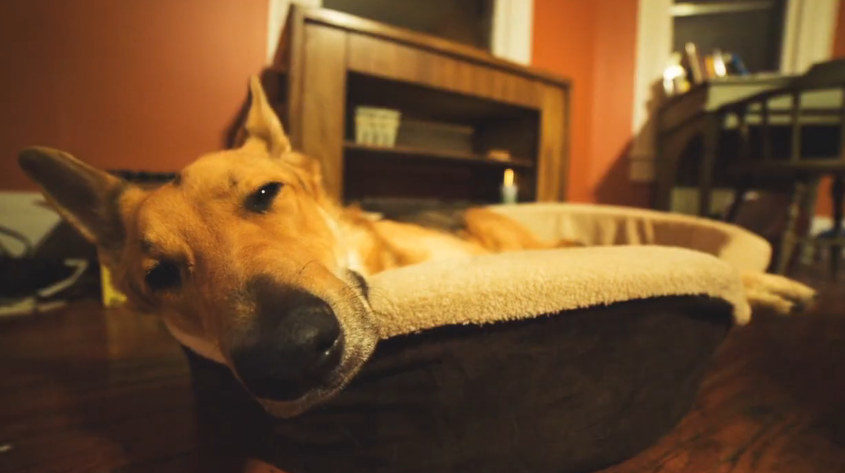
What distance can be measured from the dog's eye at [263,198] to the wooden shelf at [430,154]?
147 centimetres

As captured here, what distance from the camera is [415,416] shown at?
74cm

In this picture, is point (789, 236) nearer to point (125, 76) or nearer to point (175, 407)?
point (175, 407)

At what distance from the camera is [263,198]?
901mm

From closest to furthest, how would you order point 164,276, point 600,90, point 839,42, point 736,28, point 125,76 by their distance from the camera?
1. point 164,276
2. point 125,76
3. point 839,42
4. point 736,28
5. point 600,90

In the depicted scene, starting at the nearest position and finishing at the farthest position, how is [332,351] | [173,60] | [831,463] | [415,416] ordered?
[332,351] < [415,416] < [831,463] < [173,60]

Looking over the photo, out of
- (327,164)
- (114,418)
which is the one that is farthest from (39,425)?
(327,164)

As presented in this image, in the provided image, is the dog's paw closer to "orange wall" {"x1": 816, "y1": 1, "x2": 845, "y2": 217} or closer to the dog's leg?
the dog's leg

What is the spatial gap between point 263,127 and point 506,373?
2.80 feet

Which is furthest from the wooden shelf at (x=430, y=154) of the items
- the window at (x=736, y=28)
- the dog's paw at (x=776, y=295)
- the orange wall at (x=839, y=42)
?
the orange wall at (x=839, y=42)

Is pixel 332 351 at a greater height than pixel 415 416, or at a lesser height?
greater

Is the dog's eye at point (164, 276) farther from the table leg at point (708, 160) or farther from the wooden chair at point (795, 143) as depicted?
the table leg at point (708, 160)

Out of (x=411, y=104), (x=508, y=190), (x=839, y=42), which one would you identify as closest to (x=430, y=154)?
(x=411, y=104)

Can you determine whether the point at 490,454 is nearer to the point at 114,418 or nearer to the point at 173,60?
the point at 114,418

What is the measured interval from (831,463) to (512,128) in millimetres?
2800
